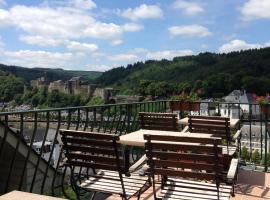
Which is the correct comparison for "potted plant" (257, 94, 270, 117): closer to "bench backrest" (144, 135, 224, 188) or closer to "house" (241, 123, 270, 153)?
"house" (241, 123, 270, 153)

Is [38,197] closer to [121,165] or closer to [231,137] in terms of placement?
[121,165]

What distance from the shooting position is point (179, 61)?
10775 centimetres

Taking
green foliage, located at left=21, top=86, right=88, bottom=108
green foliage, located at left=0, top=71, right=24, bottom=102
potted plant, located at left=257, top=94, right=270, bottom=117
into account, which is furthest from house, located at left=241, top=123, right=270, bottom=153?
green foliage, located at left=21, top=86, right=88, bottom=108

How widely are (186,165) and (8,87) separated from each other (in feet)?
280

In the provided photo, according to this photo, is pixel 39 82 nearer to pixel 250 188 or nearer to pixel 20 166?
pixel 20 166

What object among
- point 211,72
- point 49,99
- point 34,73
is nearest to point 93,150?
point 211,72

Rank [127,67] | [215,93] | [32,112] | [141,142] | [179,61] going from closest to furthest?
[32,112] < [141,142] < [215,93] < [179,61] < [127,67]

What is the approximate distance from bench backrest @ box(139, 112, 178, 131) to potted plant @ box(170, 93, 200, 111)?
2343 millimetres

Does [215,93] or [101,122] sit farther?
[215,93]

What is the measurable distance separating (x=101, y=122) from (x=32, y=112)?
1.73 metres

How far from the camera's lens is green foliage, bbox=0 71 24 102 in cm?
7689

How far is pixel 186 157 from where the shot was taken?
2.76m

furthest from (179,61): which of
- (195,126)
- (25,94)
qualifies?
(195,126)

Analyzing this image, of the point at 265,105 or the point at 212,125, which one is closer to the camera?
the point at 212,125
